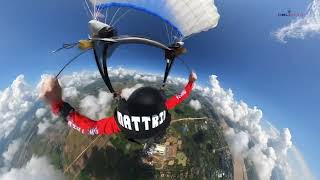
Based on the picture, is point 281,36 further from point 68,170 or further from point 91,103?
point 68,170

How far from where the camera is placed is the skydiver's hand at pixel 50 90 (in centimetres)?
543

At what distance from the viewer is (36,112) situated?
818 inches

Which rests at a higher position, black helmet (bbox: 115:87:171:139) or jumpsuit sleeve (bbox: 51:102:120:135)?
black helmet (bbox: 115:87:171:139)

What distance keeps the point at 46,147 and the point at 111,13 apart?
9.15 metres

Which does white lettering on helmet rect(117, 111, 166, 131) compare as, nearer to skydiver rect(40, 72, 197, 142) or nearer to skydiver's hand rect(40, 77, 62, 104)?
skydiver rect(40, 72, 197, 142)

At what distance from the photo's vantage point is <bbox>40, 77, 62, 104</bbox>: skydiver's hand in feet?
17.8

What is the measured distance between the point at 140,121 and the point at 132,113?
158 millimetres

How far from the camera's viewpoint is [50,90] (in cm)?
552

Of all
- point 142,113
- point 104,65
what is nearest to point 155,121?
point 142,113

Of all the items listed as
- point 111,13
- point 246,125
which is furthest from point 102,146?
point 111,13

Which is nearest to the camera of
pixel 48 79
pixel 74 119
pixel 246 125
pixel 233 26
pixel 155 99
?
pixel 48 79

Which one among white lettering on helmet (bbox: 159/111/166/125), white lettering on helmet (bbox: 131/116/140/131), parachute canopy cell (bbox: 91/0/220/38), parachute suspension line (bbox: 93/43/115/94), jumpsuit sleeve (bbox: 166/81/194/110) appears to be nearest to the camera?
white lettering on helmet (bbox: 131/116/140/131)

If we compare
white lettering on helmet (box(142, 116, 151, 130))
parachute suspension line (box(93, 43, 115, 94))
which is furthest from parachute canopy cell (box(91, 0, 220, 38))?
white lettering on helmet (box(142, 116, 151, 130))

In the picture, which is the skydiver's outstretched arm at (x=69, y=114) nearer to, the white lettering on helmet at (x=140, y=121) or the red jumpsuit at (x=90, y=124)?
the red jumpsuit at (x=90, y=124)
